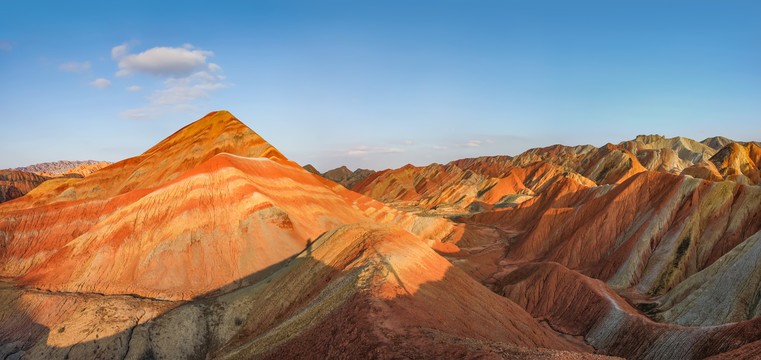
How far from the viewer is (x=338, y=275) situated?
925 inches

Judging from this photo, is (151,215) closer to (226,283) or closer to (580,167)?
(226,283)

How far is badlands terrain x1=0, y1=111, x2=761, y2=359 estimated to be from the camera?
59.3 feet

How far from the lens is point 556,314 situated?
3066cm

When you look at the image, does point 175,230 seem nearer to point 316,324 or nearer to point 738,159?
point 316,324

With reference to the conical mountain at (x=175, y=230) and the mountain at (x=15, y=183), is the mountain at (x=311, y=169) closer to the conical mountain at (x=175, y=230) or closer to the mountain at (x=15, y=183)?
the mountain at (x=15, y=183)

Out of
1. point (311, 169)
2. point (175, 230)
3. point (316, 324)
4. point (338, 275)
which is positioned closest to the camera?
point (316, 324)

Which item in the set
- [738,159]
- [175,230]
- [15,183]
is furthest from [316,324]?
[15,183]

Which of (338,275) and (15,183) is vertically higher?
(15,183)

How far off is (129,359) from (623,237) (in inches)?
1885

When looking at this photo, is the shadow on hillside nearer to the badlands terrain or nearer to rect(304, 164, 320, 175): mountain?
the badlands terrain

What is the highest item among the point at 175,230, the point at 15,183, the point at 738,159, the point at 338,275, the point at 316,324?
the point at 15,183

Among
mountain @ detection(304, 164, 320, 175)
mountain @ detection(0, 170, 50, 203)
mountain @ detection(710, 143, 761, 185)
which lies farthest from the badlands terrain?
mountain @ detection(304, 164, 320, 175)

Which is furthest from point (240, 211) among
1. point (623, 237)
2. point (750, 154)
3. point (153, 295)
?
point (750, 154)

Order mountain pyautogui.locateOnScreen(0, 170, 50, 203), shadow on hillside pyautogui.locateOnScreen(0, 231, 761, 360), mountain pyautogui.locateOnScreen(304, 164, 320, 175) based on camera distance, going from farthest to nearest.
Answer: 1. mountain pyautogui.locateOnScreen(304, 164, 320, 175)
2. mountain pyautogui.locateOnScreen(0, 170, 50, 203)
3. shadow on hillside pyautogui.locateOnScreen(0, 231, 761, 360)
